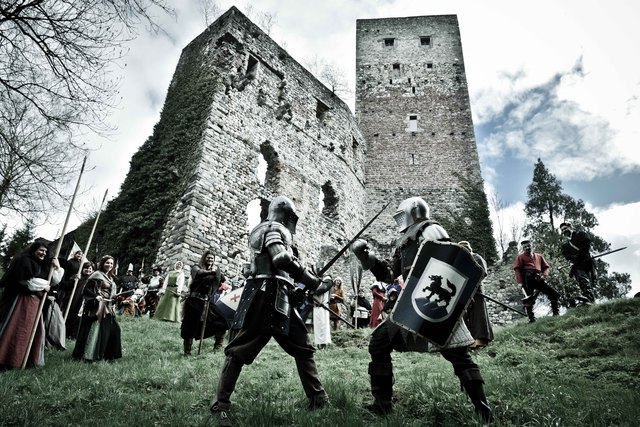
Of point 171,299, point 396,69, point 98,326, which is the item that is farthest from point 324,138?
point 98,326

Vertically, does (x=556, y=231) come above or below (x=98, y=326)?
above

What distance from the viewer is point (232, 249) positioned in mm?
11984

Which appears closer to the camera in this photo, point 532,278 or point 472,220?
point 532,278

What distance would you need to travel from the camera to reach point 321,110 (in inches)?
759

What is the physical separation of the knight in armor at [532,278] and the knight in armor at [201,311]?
5616 millimetres

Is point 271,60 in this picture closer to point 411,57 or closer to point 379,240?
point 379,240

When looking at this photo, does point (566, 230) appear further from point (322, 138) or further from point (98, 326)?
point (322, 138)

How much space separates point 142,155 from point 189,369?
34.3 ft

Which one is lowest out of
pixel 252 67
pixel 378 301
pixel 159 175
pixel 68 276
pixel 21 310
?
pixel 21 310

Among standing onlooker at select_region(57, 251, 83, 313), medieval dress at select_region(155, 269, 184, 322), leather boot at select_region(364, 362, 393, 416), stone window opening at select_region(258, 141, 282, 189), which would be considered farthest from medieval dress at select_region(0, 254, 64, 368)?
stone window opening at select_region(258, 141, 282, 189)

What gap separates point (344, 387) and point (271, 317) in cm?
102

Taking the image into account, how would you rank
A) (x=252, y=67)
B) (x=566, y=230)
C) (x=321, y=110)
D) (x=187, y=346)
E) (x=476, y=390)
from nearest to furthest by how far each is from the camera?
(x=476, y=390) → (x=187, y=346) → (x=566, y=230) → (x=252, y=67) → (x=321, y=110)

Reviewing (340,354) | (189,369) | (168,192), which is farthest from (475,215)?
(189,369)

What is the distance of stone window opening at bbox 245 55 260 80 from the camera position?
50.2 ft
